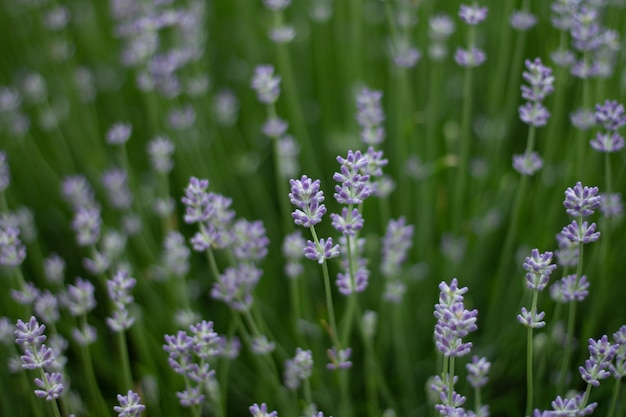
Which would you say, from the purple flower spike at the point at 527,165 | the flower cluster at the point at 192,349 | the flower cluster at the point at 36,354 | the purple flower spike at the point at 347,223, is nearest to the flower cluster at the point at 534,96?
the purple flower spike at the point at 527,165

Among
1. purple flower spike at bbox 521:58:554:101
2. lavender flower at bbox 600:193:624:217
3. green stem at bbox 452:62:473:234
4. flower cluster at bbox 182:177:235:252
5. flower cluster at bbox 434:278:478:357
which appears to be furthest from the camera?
green stem at bbox 452:62:473:234

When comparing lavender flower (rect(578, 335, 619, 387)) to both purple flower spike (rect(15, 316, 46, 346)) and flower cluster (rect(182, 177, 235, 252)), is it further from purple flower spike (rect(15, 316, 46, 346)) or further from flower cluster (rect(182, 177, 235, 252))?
purple flower spike (rect(15, 316, 46, 346))

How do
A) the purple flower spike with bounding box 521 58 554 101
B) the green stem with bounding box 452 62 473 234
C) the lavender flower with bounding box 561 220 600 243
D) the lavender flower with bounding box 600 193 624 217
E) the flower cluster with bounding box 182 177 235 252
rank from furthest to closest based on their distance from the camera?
the green stem with bounding box 452 62 473 234, the lavender flower with bounding box 600 193 624 217, the purple flower spike with bounding box 521 58 554 101, the flower cluster with bounding box 182 177 235 252, the lavender flower with bounding box 561 220 600 243

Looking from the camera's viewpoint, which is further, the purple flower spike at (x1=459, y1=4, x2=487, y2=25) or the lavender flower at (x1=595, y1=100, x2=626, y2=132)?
the purple flower spike at (x1=459, y1=4, x2=487, y2=25)

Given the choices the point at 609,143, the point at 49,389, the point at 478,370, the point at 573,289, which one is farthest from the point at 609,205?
the point at 49,389

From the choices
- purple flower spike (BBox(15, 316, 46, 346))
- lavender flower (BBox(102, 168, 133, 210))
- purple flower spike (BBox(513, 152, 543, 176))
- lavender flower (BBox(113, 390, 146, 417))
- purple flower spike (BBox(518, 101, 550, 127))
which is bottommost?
lavender flower (BBox(113, 390, 146, 417))

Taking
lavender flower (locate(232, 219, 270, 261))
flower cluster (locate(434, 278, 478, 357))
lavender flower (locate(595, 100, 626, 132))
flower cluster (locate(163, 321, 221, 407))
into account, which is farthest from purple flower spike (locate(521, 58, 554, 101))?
flower cluster (locate(163, 321, 221, 407))

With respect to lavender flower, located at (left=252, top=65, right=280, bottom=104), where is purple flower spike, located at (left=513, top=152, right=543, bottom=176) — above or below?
below

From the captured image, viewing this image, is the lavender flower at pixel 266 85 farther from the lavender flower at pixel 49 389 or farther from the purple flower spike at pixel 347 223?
the lavender flower at pixel 49 389

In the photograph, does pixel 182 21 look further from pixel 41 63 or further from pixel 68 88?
pixel 41 63

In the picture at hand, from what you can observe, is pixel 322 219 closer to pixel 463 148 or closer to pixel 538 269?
pixel 463 148

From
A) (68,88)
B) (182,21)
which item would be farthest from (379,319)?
(68,88)
